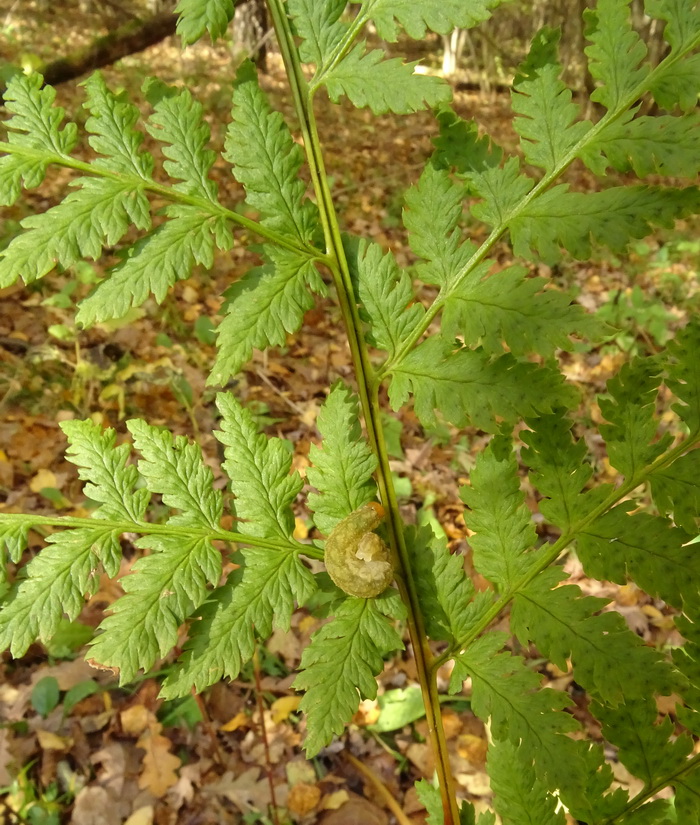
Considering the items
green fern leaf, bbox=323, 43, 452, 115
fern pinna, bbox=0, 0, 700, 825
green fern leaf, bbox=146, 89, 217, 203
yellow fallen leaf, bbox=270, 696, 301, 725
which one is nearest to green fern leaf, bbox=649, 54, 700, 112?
fern pinna, bbox=0, 0, 700, 825

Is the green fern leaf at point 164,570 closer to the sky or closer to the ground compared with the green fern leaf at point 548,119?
closer to the ground

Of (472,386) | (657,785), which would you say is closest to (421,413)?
(472,386)

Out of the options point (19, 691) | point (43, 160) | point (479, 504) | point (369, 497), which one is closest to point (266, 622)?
point (369, 497)

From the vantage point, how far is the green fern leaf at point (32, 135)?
129cm

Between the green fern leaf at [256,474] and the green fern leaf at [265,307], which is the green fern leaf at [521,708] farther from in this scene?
the green fern leaf at [265,307]

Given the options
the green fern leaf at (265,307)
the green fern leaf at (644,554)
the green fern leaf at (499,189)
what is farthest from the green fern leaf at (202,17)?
the green fern leaf at (644,554)

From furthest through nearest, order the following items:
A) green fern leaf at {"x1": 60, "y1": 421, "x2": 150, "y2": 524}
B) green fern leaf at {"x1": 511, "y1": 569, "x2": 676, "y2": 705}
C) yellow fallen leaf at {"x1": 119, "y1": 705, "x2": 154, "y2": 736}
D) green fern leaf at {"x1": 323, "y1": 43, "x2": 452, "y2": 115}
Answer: yellow fallen leaf at {"x1": 119, "y1": 705, "x2": 154, "y2": 736}, green fern leaf at {"x1": 60, "y1": 421, "x2": 150, "y2": 524}, green fern leaf at {"x1": 323, "y1": 43, "x2": 452, "y2": 115}, green fern leaf at {"x1": 511, "y1": 569, "x2": 676, "y2": 705}

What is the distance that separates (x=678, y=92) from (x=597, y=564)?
3.17 feet

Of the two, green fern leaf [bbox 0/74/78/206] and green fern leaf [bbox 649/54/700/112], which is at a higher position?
green fern leaf [bbox 649/54/700/112]

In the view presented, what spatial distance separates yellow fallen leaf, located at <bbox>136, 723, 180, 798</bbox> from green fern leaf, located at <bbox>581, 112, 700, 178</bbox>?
289 centimetres

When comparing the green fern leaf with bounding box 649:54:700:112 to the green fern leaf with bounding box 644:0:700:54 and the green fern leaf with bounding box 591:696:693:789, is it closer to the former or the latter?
the green fern leaf with bounding box 644:0:700:54

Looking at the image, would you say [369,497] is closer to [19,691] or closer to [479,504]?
[479,504]

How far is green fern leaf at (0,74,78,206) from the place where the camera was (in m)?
1.29

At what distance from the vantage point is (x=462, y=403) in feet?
4.20
